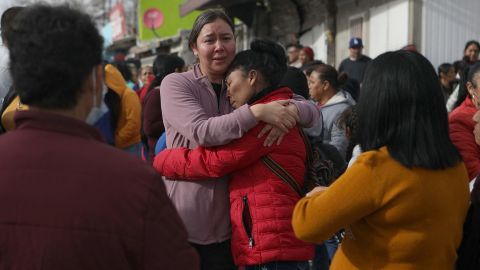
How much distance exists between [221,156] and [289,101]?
→ 0.41 metres

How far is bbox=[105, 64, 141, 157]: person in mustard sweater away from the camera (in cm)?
526

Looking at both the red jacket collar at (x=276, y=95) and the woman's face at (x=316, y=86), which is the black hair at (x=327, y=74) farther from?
the red jacket collar at (x=276, y=95)

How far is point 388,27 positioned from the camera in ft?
33.1

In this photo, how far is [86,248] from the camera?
1.49m

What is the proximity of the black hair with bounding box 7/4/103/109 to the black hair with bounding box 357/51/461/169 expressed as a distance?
1.09 meters

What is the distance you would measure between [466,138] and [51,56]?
9.20 feet

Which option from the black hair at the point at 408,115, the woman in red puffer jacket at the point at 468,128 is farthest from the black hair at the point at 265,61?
the woman in red puffer jacket at the point at 468,128

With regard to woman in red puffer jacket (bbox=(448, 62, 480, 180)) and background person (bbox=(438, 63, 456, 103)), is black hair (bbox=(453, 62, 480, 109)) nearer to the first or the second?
woman in red puffer jacket (bbox=(448, 62, 480, 180))

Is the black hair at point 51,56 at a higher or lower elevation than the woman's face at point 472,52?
higher

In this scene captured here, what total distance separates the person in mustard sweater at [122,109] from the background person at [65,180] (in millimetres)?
3655

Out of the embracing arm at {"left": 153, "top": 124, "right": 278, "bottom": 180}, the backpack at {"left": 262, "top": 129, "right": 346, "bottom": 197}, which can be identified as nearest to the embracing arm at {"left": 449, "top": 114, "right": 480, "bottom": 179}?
the backpack at {"left": 262, "top": 129, "right": 346, "bottom": 197}

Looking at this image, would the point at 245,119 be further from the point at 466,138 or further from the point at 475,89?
the point at 475,89

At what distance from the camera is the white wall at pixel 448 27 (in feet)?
30.8

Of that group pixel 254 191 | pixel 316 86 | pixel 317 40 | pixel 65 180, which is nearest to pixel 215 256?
pixel 254 191
